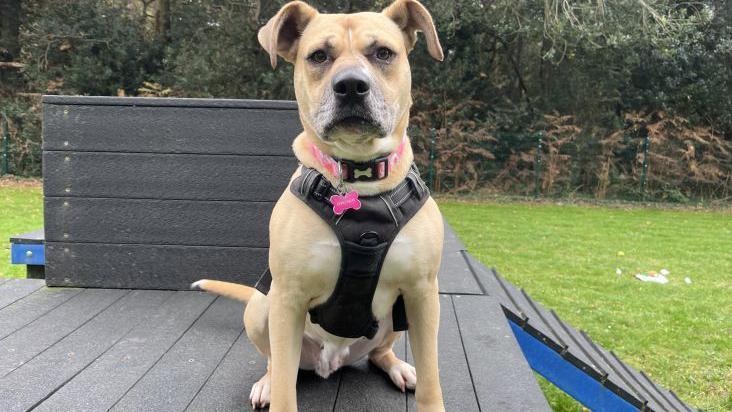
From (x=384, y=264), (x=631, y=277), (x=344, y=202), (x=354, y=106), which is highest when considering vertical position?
(x=354, y=106)

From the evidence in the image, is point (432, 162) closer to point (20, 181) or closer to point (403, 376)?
point (20, 181)

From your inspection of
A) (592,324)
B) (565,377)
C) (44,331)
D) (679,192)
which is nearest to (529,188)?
(679,192)

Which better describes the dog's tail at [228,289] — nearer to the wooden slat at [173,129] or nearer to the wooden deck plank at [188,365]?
the wooden deck plank at [188,365]

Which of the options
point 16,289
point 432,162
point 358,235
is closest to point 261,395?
point 358,235

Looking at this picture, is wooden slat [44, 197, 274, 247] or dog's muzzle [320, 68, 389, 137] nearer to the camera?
dog's muzzle [320, 68, 389, 137]

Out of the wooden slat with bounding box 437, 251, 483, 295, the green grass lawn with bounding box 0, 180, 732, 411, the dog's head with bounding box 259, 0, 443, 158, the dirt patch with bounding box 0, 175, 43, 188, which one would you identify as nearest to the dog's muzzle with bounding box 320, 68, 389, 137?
the dog's head with bounding box 259, 0, 443, 158

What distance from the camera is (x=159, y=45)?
1373 cm

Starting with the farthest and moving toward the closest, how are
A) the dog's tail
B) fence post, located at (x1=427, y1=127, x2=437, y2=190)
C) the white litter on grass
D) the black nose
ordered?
1. fence post, located at (x1=427, y1=127, x2=437, y2=190)
2. the white litter on grass
3. the dog's tail
4. the black nose

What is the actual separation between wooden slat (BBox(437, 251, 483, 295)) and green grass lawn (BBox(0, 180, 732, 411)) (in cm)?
107

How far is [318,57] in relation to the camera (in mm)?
1934

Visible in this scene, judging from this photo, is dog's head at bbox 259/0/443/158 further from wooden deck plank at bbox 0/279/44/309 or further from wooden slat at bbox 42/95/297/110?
wooden deck plank at bbox 0/279/44/309

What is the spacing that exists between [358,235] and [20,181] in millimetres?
13303

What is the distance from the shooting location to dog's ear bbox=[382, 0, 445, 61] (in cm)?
204

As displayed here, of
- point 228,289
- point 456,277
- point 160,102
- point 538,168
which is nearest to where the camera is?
point 228,289
